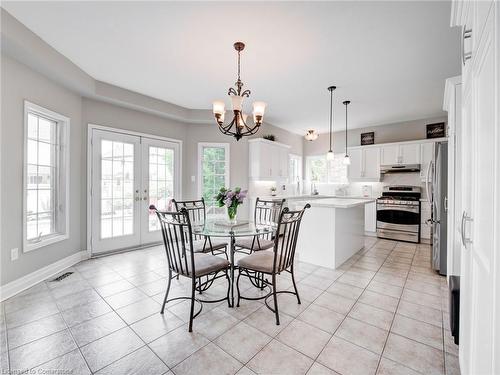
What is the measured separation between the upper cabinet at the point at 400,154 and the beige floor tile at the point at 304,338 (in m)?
4.74

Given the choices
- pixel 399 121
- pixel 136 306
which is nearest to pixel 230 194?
pixel 136 306

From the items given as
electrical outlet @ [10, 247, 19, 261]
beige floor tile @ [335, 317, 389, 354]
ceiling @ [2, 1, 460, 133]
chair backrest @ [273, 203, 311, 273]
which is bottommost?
beige floor tile @ [335, 317, 389, 354]

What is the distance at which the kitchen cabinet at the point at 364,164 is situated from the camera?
557 centimetres

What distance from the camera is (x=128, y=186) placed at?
13.5ft

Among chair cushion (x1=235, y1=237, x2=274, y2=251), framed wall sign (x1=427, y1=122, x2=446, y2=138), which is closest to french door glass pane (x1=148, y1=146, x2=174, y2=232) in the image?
chair cushion (x1=235, y1=237, x2=274, y2=251)

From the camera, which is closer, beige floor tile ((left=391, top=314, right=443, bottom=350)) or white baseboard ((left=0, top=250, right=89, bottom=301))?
beige floor tile ((left=391, top=314, right=443, bottom=350))

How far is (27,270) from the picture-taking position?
2.69 metres

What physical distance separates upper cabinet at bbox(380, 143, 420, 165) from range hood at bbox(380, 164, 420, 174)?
0.23ft

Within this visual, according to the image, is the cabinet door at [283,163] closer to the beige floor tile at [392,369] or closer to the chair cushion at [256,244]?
the chair cushion at [256,244]

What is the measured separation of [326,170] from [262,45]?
4.82 meters

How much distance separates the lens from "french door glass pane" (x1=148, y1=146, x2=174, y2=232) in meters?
4.43

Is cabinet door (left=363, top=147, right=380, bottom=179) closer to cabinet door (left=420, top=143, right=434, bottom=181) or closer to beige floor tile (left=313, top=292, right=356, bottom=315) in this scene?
cabinet door (left=420, top=143, right=434, bottom=181)

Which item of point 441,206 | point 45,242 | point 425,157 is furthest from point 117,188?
point 425,157

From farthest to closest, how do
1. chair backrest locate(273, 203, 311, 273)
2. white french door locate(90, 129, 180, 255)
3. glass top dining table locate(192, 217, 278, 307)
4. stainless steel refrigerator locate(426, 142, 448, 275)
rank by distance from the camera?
1. white french door locate(90, 129, 180, 255)
2. stainless steel refrigerator locate(426, 142, 448, 275)
3. glass top dining table locate(192, 217, 278, 307)
4. chair backrest locate(273, 203, 311, 273)
